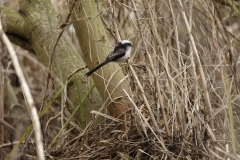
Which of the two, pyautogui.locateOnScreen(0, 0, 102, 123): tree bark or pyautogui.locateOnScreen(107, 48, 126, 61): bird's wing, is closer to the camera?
pyautogui.locateOnScreen(107, 48, 126, 61): bird's wing

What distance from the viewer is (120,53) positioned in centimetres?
255

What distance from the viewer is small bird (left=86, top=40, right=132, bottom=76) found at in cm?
251

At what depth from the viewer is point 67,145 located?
269cm

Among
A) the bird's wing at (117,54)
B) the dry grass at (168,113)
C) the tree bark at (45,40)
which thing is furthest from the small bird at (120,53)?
the tree bark at (45,40)

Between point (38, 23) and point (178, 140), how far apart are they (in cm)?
169

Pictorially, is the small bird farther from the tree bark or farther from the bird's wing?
the tree bark

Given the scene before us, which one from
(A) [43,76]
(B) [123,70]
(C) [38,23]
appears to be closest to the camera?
(B) [123,70]

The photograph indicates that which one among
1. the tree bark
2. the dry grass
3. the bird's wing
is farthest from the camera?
the tree bark

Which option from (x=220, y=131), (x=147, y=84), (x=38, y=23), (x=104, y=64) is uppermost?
(x=38, y=23)

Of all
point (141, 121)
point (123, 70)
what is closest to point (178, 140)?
point (141, 121)

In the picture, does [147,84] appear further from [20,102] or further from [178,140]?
[20,102]

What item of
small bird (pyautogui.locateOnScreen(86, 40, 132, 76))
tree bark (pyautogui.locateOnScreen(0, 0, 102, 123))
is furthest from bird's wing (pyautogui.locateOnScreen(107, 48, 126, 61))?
tree bark (pyautogui.locateOnScreen(0, 0, 102, 123))

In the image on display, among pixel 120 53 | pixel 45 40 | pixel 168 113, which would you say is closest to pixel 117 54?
pixel 120 53

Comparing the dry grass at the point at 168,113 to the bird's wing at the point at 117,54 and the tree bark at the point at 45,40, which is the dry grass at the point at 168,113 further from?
the tree bark at the point at 45,40
